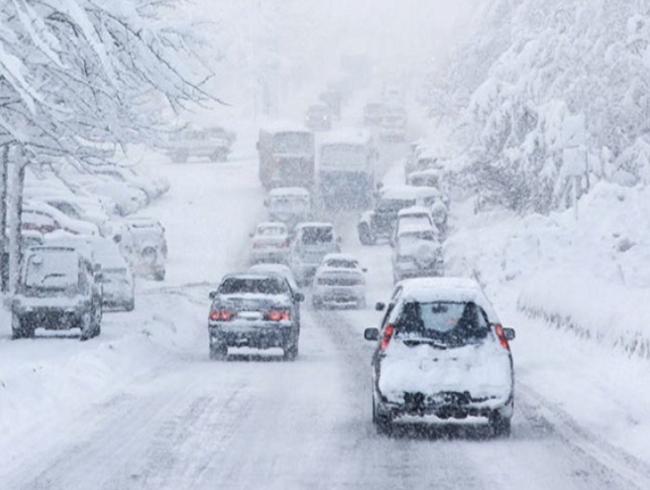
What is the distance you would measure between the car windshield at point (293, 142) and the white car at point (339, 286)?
2751 centimetres

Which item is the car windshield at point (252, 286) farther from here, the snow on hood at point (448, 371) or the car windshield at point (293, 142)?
the car windshield at point (293, 142)

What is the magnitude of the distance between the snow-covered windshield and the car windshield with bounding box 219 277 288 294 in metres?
40.5

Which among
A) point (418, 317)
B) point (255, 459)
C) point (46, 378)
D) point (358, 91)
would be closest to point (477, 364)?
point (418, 317)

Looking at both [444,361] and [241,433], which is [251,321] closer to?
[241,433]

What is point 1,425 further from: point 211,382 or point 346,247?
point 346,247

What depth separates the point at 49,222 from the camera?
2088 inches

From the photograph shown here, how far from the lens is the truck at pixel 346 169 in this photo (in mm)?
71812

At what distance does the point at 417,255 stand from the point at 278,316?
23.5 metres

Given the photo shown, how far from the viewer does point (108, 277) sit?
42531 mm

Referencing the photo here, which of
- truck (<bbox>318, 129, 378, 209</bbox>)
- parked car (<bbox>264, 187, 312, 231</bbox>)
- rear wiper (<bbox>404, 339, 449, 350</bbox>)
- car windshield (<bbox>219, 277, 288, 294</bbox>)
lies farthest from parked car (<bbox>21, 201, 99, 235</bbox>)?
rear wiper (<bbox>404, 339, 449, 350</bbox>)

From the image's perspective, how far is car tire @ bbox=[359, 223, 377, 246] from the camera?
68.1 m

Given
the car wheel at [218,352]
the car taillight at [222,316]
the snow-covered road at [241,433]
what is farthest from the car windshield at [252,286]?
the snow-covered road at [241,433]

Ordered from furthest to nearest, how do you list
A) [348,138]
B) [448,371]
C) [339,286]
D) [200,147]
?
1. [200,147]
2. [348,138]
3. [339,286]
4. [448,371]

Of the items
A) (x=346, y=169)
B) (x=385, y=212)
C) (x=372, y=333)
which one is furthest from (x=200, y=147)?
(x=372, y=333)
